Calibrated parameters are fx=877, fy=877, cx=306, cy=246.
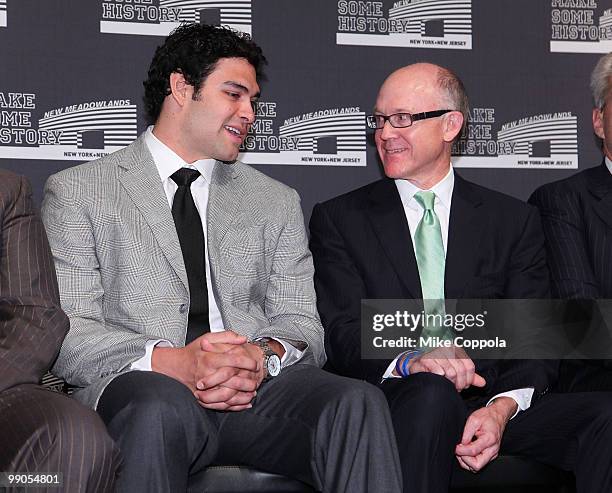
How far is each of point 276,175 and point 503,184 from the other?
0.97 metres

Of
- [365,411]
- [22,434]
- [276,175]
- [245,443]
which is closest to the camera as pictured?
[22,434]

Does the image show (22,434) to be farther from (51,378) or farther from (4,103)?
(4,103)

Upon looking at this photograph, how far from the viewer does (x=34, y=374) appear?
81.3 inches

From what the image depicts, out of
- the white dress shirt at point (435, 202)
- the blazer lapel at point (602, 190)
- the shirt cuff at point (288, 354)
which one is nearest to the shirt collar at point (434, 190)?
the white dress shirt at point (435, 202)

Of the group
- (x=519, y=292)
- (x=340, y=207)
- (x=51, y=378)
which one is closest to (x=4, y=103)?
(x=51, y=378)

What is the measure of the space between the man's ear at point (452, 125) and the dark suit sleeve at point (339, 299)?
0.53m

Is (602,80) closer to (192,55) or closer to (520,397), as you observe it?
(520,397)

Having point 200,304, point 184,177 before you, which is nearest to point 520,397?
point 200,304

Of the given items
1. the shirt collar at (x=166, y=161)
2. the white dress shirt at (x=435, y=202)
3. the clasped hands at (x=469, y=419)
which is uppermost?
the shirt collar at (x=166, y=161)

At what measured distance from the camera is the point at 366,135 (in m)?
3.57

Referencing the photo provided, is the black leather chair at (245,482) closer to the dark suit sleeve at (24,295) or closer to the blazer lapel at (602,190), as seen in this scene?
the dark suit sleeve at (24,295)

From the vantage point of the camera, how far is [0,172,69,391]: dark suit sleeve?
6.76 ft

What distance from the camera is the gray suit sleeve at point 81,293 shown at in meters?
2.34

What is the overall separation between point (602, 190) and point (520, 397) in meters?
0.88
